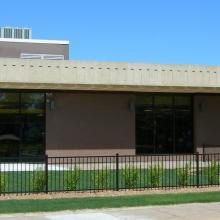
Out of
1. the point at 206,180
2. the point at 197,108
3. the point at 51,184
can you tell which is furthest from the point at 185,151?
the point at 51,184

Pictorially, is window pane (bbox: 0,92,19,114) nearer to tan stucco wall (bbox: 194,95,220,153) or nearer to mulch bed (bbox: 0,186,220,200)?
tan stucco wall (bbox: 194,95,220,153)

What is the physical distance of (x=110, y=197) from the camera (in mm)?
14281

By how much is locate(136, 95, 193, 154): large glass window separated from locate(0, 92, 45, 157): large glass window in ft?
16.5

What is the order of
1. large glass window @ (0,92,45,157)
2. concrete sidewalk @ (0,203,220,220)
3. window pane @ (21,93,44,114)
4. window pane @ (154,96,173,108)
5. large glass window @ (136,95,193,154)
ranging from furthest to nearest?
window pane @ (154,96,173,108) → large glass window @ (136,95,193,154) → window pane @ (21,93,44,114) → large glass window @ (0,92,45,157) → concrete sidewalk @ (0,203,220,220)

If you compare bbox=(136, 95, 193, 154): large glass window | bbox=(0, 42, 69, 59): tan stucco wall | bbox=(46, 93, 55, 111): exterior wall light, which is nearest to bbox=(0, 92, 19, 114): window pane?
bbox=(46, 93, 55, 111): exterior wall light

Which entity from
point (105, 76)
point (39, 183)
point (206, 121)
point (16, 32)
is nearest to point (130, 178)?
point (39, 183)

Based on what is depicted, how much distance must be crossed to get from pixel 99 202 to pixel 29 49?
836 inches

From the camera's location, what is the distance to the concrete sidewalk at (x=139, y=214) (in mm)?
11242

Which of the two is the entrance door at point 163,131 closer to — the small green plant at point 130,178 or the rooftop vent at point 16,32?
the small green plant at point 130,178

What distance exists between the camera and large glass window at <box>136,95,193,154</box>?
27938mm

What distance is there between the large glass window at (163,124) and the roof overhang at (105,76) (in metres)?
1.25

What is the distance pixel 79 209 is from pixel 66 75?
12555 mm

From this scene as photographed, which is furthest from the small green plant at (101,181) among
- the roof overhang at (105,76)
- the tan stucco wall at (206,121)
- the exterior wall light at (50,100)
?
the tan stucco wall at (206,121)

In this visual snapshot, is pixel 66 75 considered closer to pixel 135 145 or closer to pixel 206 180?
pixel 135 145
